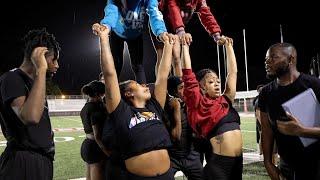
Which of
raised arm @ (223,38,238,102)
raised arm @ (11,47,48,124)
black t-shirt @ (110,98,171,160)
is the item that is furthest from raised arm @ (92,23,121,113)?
raised arm @ (223,38,238,102)

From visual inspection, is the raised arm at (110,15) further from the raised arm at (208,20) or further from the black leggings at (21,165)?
the black leggings at (21,165)

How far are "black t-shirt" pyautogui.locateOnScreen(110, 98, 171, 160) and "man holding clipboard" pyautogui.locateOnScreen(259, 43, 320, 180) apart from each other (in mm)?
1000

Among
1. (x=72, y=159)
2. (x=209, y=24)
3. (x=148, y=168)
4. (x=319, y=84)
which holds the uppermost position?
(x=209, y=24)

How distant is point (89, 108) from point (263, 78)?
116 ft

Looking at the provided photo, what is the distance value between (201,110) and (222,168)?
0.63 m

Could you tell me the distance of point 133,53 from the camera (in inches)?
174

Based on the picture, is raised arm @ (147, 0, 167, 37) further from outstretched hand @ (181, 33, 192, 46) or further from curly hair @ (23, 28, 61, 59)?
curly hair @ (23, 28, 61, 59)

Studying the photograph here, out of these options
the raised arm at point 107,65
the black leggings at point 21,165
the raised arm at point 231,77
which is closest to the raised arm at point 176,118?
the raised arm at point 231,77

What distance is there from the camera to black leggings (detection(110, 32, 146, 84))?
14.1ft

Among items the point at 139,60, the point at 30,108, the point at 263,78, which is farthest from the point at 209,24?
the point at 263,78

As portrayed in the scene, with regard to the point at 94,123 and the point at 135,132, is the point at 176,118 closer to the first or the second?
the point at 94,123

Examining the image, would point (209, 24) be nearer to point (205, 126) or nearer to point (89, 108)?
point (205, 126)

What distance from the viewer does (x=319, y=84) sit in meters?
3.47

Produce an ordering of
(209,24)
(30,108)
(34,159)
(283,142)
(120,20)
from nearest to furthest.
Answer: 1. (30,108)
2. (34,159)
3. (283,142)
4. (120,20)
5. (209,24)
